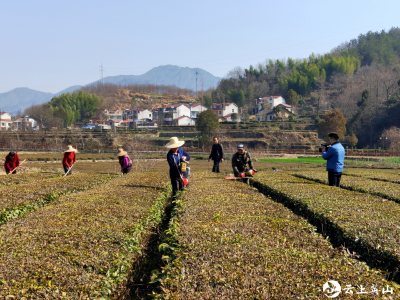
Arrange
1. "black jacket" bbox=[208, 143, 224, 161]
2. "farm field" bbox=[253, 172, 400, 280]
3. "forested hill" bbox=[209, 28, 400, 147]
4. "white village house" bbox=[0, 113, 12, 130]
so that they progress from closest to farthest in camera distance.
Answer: "farm field" bbox=[253, 172, 400, 280], "black jacket" bbox=[208, 143, 224, 161], "forested hill" bbox=[209, 28, 400, 147], "white village house" bbox=[0, 113, 12, 130]

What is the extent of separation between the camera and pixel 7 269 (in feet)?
14.9

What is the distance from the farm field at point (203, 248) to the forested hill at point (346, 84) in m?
73.2

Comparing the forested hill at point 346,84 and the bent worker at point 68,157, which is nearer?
the bent worker at point 68,157

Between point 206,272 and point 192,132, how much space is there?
7832 cm

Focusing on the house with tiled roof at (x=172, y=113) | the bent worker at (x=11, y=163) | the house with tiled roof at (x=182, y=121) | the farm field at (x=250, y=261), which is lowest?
the farm field at (x=250, y=261)

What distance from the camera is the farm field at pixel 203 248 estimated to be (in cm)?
Answer: 411

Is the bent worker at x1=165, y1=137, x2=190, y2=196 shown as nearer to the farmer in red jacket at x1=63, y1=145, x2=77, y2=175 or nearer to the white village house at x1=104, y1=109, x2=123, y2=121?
the farmer in red jacket at x1=63, y1=145, x2=77, y2=175

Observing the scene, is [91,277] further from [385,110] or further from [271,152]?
[385,110]

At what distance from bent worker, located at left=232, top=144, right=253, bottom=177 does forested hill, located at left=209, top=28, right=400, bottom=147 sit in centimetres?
6793

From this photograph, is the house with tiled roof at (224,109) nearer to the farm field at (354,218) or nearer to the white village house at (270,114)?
the white village house at (270,114)

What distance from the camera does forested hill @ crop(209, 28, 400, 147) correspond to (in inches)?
3147

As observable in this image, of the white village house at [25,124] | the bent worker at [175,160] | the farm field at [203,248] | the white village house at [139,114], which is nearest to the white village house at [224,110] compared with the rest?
the white village house at [139,114]
